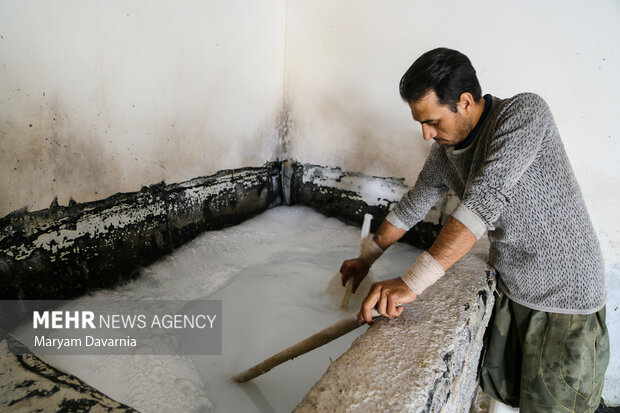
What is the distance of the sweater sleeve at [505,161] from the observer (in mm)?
1263

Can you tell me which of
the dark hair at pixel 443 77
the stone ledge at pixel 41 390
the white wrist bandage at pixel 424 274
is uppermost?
the dark hair at pixel 443 77

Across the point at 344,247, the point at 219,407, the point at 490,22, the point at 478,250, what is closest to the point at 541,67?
the point at 490,22

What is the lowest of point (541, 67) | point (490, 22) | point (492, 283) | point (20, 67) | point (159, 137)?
point (492, 283)

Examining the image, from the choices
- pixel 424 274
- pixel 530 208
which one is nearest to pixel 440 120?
pixel 530 208

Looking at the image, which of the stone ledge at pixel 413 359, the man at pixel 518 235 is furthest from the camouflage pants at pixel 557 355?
the stone ledge at pixel 413 359

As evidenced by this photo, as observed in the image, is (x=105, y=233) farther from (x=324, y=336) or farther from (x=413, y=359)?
(x=413, y=359)

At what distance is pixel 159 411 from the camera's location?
1.48 m

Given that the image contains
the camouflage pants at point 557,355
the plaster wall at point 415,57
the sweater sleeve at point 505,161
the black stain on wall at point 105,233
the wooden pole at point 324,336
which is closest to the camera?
the sweater sleeve at point 505,161

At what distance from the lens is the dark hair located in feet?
4.42

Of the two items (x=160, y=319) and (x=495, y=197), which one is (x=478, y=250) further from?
(x=160, y=319)

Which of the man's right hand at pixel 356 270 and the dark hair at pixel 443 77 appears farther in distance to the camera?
the man's right hand at pixel 356 270

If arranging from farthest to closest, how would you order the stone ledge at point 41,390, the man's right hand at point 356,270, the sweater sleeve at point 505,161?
the man's right hand at point 356,270, the sweater sleeve at point 505,161, the stone ledge at point 41,390

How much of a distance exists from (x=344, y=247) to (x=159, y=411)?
1.86 m

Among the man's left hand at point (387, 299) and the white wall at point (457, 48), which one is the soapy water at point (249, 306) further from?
the white wall at point (457, 48)
